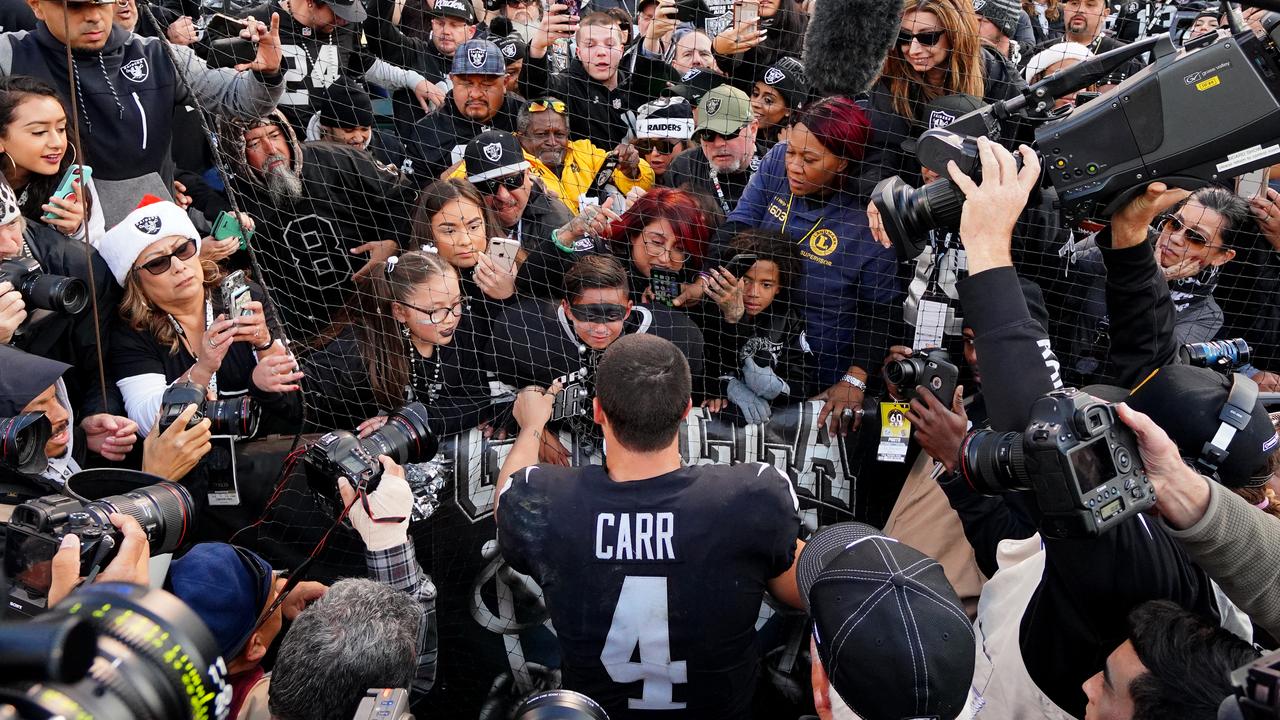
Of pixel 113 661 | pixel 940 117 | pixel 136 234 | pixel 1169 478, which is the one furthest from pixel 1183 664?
pixel 136 234

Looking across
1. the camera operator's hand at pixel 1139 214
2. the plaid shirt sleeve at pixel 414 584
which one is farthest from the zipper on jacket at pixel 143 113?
the camera operator's hand at pixel 1139 214

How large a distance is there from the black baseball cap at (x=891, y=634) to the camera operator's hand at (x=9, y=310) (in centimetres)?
236

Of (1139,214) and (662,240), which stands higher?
(1139,214)

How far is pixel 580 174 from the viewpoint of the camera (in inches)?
186

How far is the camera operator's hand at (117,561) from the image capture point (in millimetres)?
1947

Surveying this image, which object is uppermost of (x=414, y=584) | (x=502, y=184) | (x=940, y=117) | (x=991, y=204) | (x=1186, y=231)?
(x=991, y=204)

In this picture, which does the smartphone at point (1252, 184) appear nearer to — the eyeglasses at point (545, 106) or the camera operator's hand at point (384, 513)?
the eyeglasses at point (545, 106)

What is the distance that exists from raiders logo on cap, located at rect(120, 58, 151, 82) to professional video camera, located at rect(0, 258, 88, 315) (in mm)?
1319

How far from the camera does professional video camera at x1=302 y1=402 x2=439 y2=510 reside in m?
2.57

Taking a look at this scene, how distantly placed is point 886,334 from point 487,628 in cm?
173

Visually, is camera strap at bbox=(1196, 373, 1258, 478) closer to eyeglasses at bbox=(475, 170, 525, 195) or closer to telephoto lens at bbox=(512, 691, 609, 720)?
telephoto lens at bbox=(512, 691, 609, 720)

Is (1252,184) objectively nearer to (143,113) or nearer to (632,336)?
(632,336)

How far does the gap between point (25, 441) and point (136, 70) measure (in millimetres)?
2015

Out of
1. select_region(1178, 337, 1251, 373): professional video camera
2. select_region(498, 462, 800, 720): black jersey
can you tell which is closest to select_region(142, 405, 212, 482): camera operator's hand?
select_region(498, 462, 800, 720): black jersey
